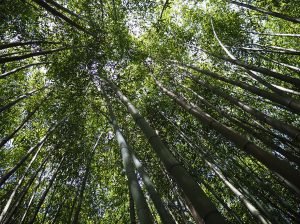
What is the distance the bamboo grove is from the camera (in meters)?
5.21

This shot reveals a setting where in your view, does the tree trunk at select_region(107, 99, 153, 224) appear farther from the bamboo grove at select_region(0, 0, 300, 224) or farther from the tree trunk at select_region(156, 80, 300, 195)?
the bamboo grove at select_region(0, 0, 300, 224)

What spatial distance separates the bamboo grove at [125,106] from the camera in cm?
521

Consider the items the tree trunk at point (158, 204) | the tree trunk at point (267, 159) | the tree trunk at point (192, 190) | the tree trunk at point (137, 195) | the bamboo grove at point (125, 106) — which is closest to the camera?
the tree trunk at point (192, 190)

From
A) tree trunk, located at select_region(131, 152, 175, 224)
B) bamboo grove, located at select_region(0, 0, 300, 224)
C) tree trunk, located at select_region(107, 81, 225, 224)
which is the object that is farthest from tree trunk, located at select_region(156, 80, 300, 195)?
bamboo grove, located at select_region(0, 0, 300, 224)

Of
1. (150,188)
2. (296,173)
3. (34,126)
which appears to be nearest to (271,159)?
(296,173)

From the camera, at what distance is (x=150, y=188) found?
2164 millimetres

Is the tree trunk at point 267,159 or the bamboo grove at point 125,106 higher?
the bamboo grove at point 125,106

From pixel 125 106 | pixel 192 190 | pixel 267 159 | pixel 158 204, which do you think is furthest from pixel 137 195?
pixel 125 106

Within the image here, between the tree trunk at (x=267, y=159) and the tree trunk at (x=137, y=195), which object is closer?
the tree trunk at (x=267, y=159)

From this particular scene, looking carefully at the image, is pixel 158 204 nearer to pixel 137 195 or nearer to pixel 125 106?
pixel 137 195

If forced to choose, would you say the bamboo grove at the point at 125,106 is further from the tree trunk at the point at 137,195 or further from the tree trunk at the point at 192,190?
the tree trunk at the point at 192,190

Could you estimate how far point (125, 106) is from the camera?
4371 mm

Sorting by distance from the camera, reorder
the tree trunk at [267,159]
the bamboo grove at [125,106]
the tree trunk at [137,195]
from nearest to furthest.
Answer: the tree trunk at [267,159] < the tree trunk at [137,195] < the bamboo grove at [125,106]

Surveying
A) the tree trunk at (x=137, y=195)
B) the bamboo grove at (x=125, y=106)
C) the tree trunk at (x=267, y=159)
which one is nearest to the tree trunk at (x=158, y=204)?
the tree trunk at (x=137, y=195)
